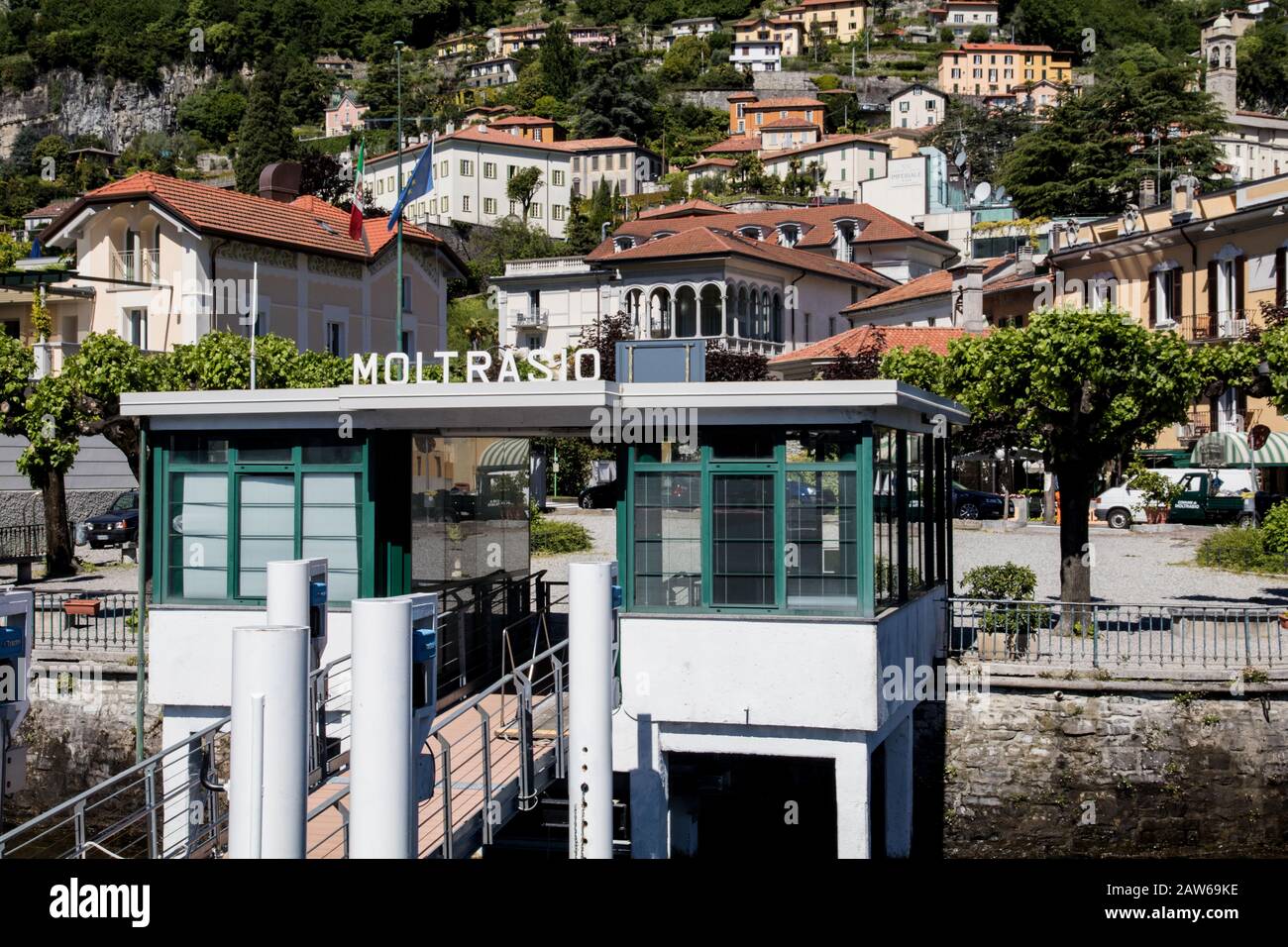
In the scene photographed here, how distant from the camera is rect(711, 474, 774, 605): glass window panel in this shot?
14445mm

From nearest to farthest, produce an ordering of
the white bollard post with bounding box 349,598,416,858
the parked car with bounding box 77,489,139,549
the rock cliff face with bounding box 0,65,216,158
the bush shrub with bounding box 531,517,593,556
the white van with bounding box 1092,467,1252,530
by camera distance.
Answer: the white bollard post with bounding box 349,598,416,858
the bush shrub with bounding box 531,517,593,556
the parked car with bounding box 77,489,139,549
the white van with bounding box 1092,467,1252,530
the rock cliff face with bounding box 0,65,216,158

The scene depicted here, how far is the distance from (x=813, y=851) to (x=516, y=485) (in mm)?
5539

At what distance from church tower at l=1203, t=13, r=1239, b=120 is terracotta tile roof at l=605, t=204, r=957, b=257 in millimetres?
58565

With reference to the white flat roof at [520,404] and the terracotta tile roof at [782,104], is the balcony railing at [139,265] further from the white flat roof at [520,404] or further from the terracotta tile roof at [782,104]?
the terracotta tile roof at [782,104]

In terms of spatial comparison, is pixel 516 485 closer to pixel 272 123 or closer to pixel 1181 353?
pixel 1181 353

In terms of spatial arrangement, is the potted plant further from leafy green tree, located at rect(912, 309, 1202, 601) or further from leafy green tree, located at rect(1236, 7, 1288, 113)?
leafy green tree, located at rect(1236, 7, 1288, 113)

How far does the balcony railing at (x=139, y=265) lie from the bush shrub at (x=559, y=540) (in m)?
16.1

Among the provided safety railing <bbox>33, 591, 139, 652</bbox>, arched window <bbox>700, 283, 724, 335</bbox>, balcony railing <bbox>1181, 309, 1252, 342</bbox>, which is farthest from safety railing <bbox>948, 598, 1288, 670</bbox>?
arched window <bbox>700, 283, 724, 335</bbox>

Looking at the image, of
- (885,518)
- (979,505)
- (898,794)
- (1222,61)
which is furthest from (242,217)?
(1222,61)

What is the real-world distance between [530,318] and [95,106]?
127554 mm

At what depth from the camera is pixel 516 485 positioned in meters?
18.9

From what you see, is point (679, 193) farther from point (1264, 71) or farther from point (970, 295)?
point (1264, 71)

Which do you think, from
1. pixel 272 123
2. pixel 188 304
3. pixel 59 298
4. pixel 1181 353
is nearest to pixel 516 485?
pixel 1181 353
